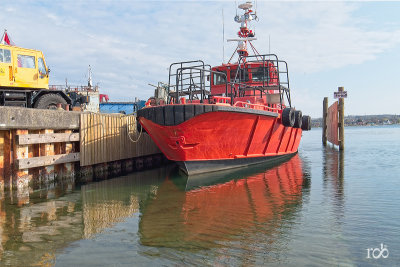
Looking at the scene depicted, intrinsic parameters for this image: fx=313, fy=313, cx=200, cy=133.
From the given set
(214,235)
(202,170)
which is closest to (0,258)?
(214,235)

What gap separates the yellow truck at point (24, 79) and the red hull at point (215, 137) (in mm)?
3461

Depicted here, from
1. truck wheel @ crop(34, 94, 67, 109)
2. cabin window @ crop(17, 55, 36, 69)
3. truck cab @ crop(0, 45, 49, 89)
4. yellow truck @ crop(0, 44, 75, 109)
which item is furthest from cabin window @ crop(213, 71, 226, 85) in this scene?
cabin window @ crop(17, 55, 36, 69)

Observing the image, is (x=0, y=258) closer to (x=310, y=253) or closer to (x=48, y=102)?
(x=310, y=253)

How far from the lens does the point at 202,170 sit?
9680 mm

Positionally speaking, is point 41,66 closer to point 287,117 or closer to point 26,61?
point 26,61

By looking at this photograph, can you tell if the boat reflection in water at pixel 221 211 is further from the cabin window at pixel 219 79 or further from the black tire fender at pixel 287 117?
the cabin window at pixel 219 79

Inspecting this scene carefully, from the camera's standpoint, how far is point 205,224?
5262mm

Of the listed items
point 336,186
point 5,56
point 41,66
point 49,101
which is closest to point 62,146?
point 49,101

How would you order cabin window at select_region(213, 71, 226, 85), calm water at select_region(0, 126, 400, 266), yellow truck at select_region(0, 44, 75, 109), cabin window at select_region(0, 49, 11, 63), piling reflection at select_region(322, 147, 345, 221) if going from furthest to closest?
1. cabin window at select_region(213, 71, 226, 85)
2. yellow truck at select_region(0, 44, 75, 109)
3. cabin window at select_region(0, 49, 11, 63)
4. piling reflection at select_region(322, 147, 345, 221)
5. calm water at select_region(0, 126, 400, 266)

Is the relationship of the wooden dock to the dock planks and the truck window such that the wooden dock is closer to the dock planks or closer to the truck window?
the dock planks

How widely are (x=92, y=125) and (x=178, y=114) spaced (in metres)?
3.20

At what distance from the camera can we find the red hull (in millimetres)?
8820

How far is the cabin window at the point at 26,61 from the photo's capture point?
986cm

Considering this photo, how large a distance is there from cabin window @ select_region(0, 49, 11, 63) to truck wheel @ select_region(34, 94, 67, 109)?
1.46m
